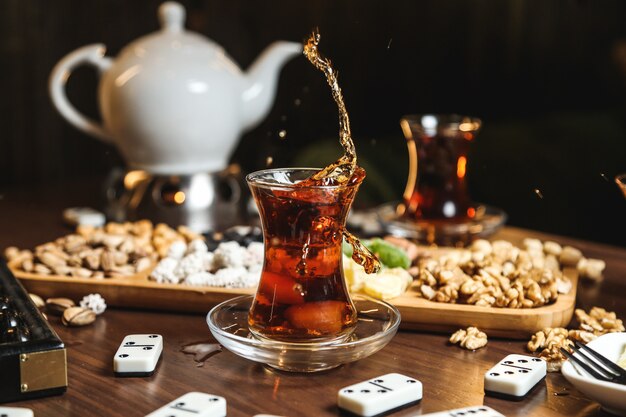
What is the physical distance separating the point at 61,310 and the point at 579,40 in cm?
249

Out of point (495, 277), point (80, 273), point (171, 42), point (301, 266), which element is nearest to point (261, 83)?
point (171, 42)

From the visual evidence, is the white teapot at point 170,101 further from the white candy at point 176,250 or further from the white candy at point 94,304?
the white candy at point 94,304

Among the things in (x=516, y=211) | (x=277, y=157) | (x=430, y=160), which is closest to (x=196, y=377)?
(x=430, y=160)

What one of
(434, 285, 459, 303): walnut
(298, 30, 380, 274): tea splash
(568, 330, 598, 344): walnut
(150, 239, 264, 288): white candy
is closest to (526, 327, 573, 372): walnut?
(568, 330, 598, 344): walnut

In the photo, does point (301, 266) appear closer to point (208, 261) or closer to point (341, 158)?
point (341, 158)

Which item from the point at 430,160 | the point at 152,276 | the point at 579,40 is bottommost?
the point at 152,276

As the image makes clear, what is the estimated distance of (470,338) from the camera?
93cm

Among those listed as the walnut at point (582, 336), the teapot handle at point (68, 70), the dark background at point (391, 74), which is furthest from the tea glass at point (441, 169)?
the dark background at point (391, 74)

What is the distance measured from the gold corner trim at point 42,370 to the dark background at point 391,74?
1952mm

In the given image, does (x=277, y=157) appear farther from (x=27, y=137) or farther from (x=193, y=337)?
(x=27, y=137)

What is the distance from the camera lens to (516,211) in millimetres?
2631

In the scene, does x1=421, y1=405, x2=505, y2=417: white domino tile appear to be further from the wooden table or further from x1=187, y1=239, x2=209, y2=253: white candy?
x1=187, y1=239, x2=209, y2=253: white candy

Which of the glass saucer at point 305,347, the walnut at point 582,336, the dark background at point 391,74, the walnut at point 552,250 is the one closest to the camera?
the glass saucer at point 305,347

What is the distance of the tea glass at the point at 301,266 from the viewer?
0.82 m
